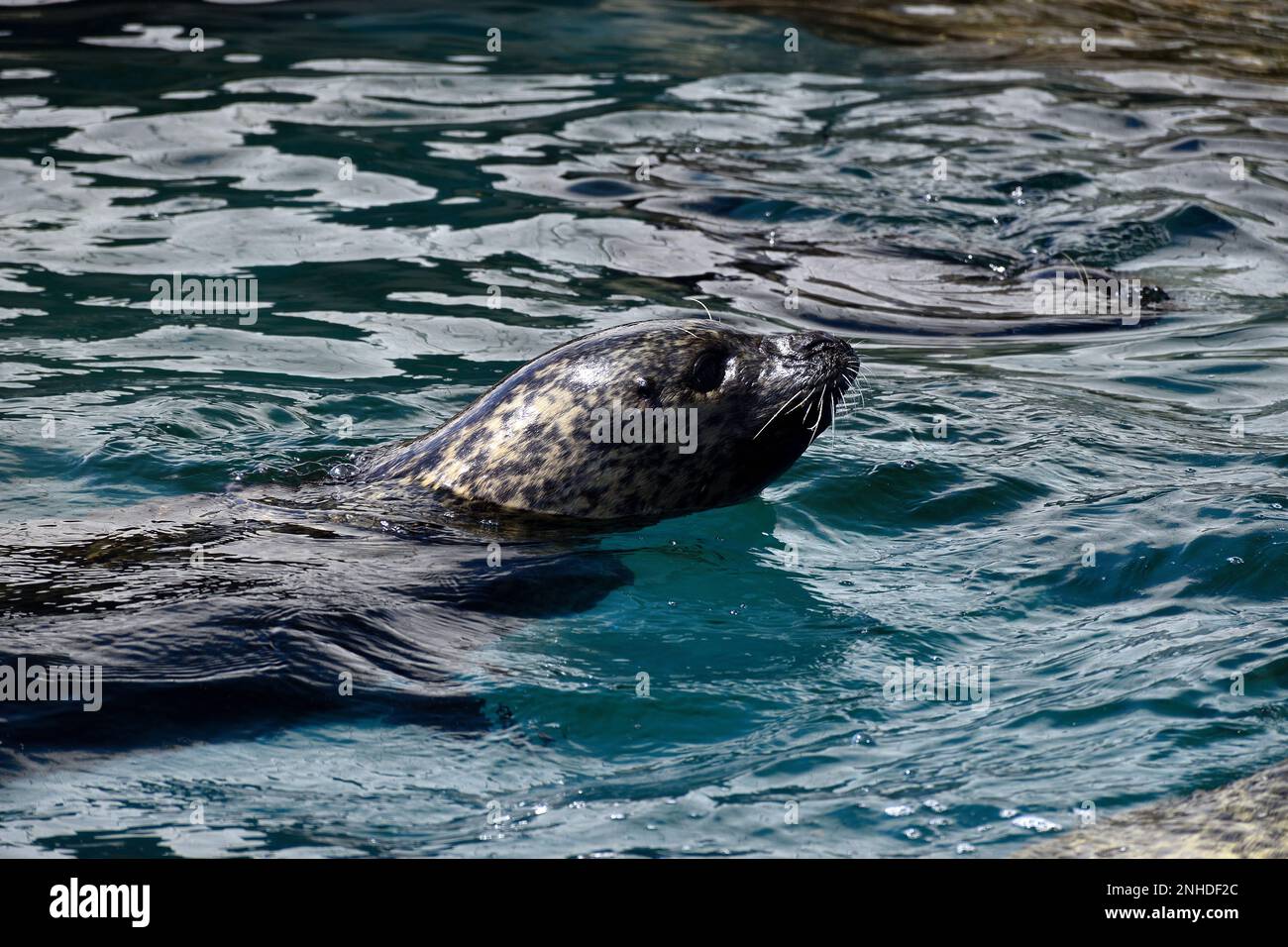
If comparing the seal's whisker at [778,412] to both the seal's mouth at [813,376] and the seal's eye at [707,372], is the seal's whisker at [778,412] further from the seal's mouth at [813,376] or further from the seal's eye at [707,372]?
→ the seal's eye at [707,372]

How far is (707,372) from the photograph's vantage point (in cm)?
612

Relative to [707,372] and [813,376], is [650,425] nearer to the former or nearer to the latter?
[707,372]

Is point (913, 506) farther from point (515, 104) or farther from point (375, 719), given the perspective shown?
point (515, 104)

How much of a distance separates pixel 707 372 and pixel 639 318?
285 centimetres

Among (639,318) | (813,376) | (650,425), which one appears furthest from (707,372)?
(639,318)

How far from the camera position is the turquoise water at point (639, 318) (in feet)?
14.6

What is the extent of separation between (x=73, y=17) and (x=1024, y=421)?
1058cm

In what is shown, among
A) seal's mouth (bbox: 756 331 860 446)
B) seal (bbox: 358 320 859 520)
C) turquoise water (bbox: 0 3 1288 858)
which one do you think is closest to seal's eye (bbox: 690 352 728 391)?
seal (bbox: 358 320 859 520)

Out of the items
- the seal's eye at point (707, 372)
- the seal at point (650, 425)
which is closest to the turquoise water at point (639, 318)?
the seal at point (650, 425)

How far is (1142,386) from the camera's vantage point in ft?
26.5

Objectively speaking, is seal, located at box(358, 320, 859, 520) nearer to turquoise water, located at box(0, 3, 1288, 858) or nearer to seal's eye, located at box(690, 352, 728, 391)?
seal's eye, located at box(690, 352, 728, 391)

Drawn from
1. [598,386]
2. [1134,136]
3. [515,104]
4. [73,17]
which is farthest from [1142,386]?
[73,17]

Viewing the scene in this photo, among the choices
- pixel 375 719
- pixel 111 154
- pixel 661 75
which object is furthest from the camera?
pixel 661 75

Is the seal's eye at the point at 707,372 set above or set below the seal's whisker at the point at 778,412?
above
